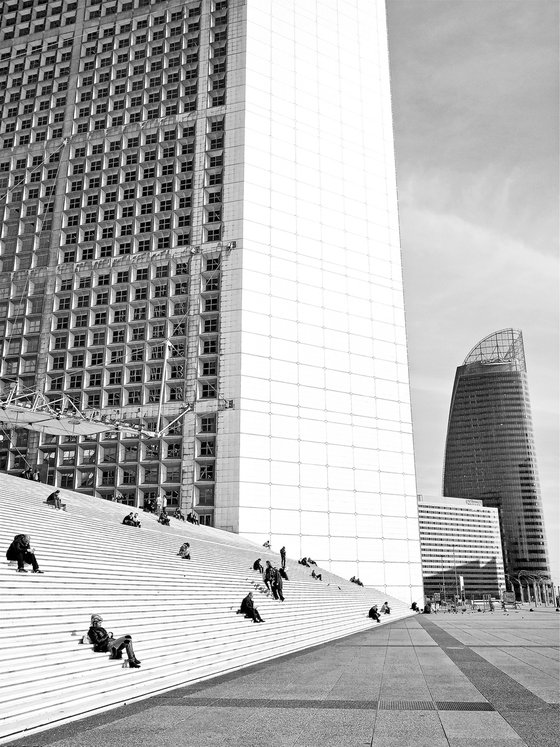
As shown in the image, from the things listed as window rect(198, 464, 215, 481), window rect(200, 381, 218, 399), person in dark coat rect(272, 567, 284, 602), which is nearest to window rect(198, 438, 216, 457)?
window rect(198, 464, 215, 481)

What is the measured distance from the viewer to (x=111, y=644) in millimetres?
16188

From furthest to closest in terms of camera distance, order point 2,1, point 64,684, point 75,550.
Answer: point 2,1 → point 75,550 → point 64,684

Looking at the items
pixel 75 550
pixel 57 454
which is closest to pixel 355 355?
pixel 57 454

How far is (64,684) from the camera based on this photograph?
46.3 feet

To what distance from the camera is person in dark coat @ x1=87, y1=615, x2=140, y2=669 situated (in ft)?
53.0

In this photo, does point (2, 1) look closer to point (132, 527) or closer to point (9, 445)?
point (9, 445)

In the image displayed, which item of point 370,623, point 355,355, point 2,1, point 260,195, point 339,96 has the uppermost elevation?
point 2,1

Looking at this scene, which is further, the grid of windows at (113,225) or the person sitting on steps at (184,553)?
the grid of windows at (113,225)

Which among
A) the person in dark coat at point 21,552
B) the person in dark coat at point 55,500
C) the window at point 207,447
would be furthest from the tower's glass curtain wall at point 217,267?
the person in dark coat at point 21,552

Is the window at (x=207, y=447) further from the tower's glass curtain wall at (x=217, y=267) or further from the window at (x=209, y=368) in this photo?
the window at (x=209, y=368)

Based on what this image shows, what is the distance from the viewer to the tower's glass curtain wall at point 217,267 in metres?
70.0

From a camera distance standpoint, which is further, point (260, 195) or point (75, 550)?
point (260, 195)

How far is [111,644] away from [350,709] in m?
6.49

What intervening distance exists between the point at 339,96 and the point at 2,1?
53.8m
